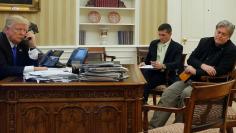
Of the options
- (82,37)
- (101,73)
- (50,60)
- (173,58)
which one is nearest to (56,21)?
(82,37)

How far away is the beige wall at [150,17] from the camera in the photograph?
21.5ft

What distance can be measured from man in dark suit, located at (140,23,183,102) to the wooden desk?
178cm

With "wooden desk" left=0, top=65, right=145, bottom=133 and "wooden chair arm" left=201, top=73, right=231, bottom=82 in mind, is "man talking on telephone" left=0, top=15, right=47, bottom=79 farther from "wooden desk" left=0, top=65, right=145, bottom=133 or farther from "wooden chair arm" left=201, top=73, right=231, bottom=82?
"wooden chair arm" left=201, top=73, right=231, bottom=82

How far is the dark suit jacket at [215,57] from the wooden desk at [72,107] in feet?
5.00

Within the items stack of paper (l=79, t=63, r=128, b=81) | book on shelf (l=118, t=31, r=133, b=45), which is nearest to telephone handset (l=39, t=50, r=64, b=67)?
stack of paper (l=79, t=63, r=128, b=81)

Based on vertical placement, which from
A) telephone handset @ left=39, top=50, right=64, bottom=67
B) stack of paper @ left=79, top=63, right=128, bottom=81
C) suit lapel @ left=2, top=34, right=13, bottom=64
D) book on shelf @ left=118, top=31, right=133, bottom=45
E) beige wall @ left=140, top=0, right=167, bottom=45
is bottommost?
stack of paper @ left=79, top=63, right=128, bottom=81

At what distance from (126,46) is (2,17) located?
2.05m

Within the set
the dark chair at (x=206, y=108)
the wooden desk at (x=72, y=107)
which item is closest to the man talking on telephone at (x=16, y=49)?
the wooden desk at (x=72, y=107)

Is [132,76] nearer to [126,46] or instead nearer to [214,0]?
[126,46]

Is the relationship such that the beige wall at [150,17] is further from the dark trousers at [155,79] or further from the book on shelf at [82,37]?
the dark trousers at [155,79]

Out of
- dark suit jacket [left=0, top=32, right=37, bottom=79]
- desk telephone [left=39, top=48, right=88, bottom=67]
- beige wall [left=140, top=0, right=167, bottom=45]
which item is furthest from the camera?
beige wall [left=140, top=0, right=167, bottom=45]

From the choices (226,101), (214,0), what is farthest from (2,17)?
(226,101)

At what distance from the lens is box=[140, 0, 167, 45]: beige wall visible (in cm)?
654

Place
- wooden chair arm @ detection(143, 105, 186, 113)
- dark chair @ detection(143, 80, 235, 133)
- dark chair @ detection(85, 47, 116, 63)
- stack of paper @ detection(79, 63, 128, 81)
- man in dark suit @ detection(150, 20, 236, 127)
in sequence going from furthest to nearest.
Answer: dark chair @ detection(85, 47, 116, 63)
man in dark suit @ detection(150, 20, 236, 127)
stack of paper @ detection(79, 63, 128, 81)
wooden chair arm @ detection(143, 105, 186, 113)
dark chair @ detection(143, 80, 235, 133)
